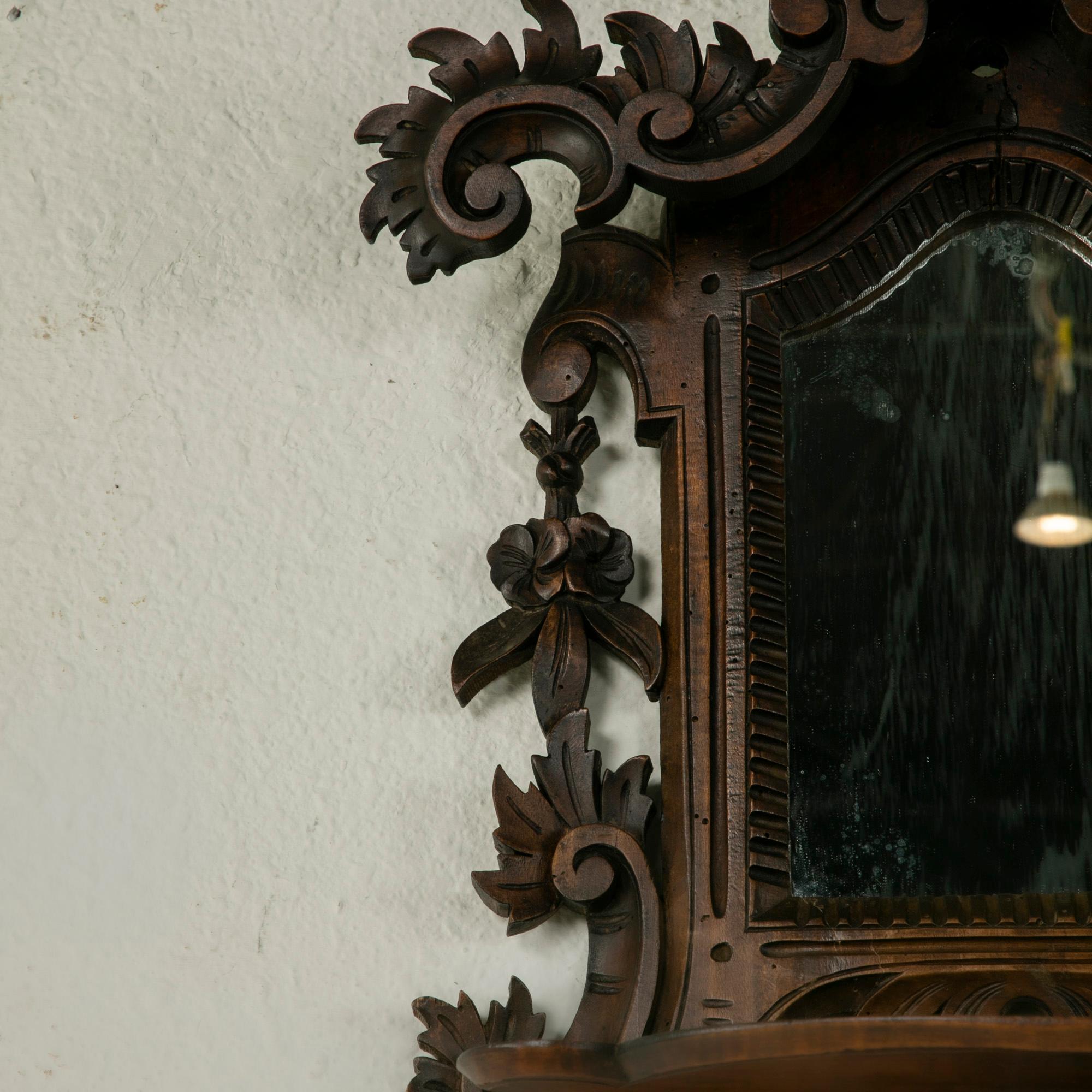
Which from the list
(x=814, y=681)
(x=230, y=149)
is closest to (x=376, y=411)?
(x=230, y=149)

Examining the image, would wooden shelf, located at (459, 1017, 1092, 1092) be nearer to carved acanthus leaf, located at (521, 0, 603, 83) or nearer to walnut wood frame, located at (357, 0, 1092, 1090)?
walnut wood frame, located at (357, 0, 1092, 1090)

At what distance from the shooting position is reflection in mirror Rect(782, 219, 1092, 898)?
771 mm

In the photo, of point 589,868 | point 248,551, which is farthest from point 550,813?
point 248,551

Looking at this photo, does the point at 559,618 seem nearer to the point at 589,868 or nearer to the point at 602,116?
the point at 589,868

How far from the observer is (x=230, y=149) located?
38.5 inches

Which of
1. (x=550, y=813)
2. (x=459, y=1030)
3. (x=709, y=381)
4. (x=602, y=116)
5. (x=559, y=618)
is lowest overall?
(x=459, y=1030)

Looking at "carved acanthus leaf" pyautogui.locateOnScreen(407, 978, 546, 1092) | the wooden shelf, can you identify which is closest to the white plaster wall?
"carved acanthus leaf" pyautogui.locateOnScreen(407, 978, 546, 1092)

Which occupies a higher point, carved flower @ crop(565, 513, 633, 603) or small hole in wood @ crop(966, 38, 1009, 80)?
small hole in wood @ crop(966, 38, 1009, 80)

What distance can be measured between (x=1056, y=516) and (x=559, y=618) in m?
0.28

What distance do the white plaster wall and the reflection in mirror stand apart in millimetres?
115

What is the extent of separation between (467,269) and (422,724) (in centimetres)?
29

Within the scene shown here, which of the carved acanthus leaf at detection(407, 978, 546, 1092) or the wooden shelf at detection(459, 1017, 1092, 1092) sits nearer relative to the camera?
the wooden shelf at detection(459, 1017, 1092, 1092)

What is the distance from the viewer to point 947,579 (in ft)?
2.65

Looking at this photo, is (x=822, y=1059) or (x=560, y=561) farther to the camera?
(x=560, y=561)
